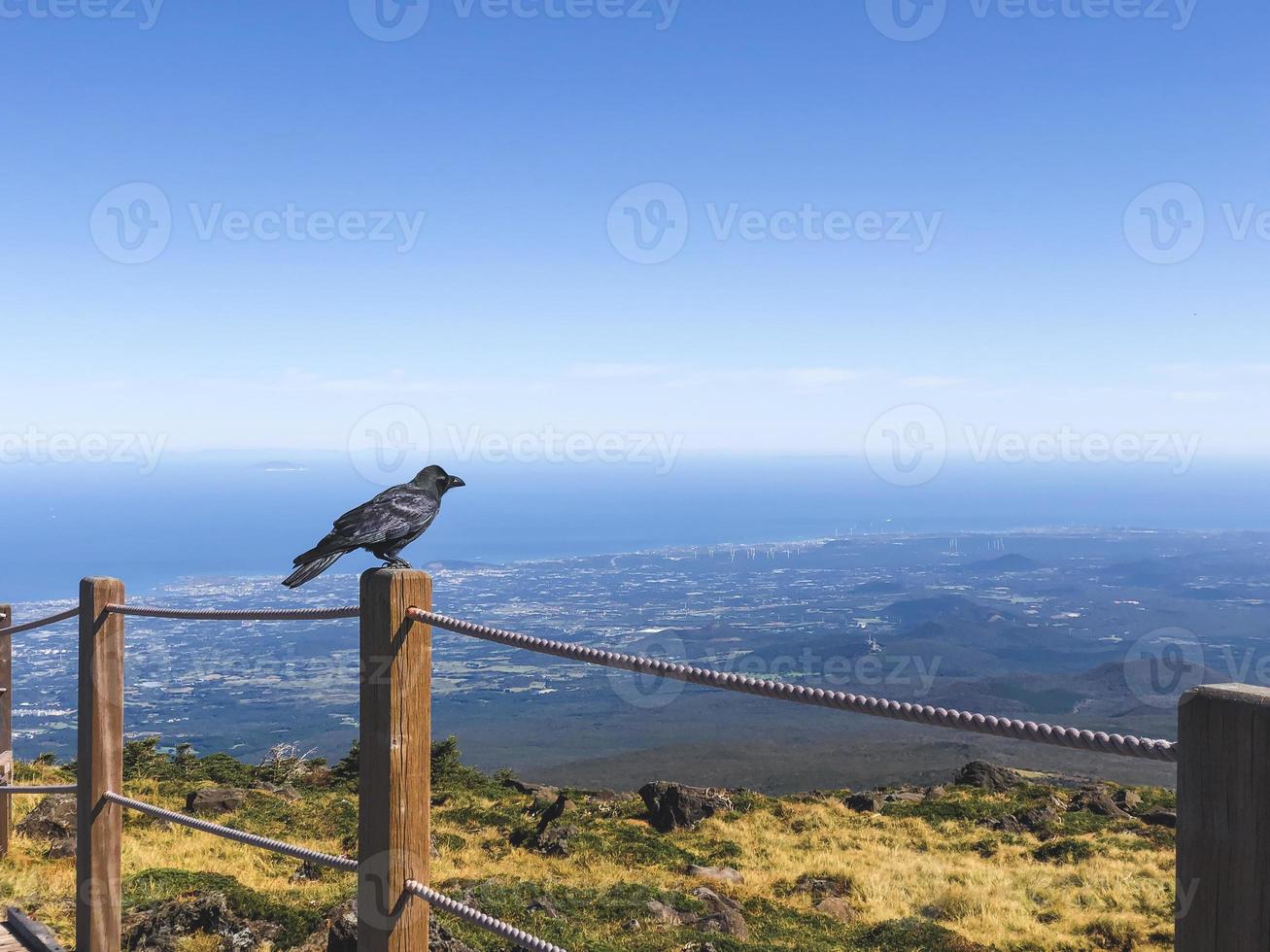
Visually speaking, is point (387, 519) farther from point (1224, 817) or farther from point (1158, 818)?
point (1158, 818)

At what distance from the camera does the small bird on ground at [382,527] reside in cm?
481

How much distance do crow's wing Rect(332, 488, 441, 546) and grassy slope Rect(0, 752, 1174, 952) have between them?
3.84 meters

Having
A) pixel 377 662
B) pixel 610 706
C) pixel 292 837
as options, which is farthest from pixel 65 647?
pixel 377 662

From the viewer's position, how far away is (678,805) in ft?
59.9

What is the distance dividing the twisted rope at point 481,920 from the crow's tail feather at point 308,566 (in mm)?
1647

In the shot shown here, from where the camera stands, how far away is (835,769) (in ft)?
172

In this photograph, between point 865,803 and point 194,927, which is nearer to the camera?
point 194,927

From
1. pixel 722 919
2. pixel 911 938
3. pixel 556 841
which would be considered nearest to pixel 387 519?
pixel 722 919

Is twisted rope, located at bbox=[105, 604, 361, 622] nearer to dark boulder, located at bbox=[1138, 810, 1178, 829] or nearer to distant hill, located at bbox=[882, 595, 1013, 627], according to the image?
dark boulder, located at bbox=[1138, 810, 1178, 829]

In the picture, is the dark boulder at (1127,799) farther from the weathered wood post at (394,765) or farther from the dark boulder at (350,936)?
the weathered wood post at (394,765)

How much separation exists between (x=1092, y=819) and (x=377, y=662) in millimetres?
19287

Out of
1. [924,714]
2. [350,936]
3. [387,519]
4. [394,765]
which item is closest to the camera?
[924,714]

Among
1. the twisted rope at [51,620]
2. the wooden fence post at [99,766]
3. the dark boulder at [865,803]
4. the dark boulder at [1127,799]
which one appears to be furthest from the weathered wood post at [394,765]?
the dark boulder at [1127,799]

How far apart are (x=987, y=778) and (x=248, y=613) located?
2334 cm
